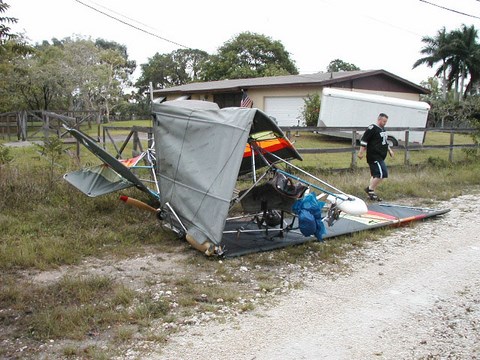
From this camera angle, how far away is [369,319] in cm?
448

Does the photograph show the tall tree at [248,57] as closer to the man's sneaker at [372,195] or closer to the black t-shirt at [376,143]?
the black t-shirt at [376,143]

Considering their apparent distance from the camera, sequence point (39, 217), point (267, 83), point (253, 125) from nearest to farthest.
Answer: point (253, 125) → point (39, 217) → point (267, 83)

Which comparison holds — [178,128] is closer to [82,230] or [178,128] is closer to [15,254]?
[82,230]

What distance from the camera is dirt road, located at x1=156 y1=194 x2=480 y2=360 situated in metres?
3.88

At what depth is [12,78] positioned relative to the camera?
33250 millimetres

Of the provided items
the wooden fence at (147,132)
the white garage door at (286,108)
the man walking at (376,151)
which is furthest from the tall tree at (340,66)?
the man walking at (376,151)

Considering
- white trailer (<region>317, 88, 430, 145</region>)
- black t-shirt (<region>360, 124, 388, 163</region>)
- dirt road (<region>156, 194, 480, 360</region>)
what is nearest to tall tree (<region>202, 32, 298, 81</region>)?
white trailer (<region>317, 88, 430, 145</region>)

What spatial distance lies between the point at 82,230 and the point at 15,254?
1206 mm

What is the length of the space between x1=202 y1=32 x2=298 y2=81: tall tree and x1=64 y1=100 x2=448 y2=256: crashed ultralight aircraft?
40519 mm

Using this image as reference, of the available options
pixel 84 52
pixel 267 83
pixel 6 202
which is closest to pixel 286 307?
pixel 6 202

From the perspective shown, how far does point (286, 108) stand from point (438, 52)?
113 ft

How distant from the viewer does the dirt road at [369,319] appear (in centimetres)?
388

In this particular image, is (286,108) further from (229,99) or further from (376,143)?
(376,143)

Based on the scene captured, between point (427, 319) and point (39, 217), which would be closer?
point (427, 319)
